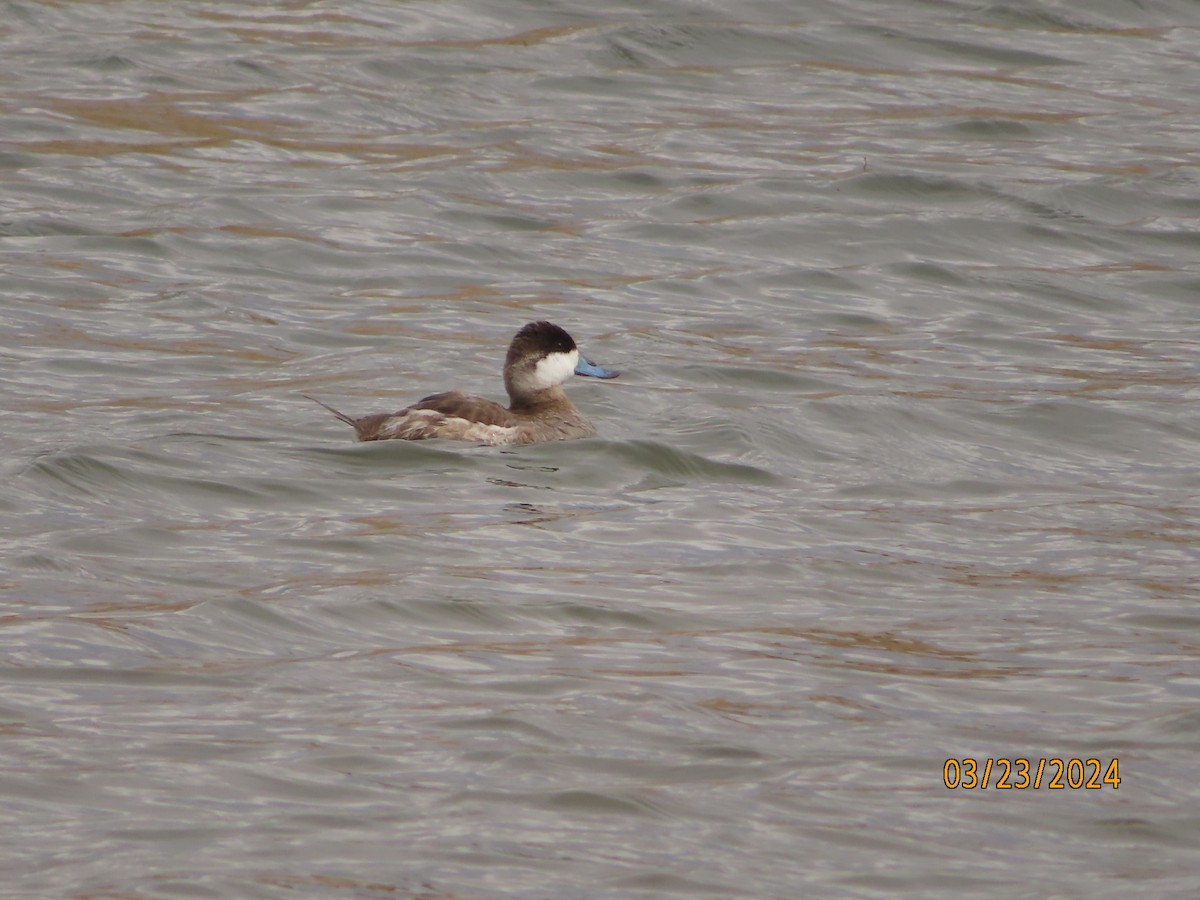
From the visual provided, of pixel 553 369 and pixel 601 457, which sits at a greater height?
pixel 553 369

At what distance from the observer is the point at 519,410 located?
10.8 metres

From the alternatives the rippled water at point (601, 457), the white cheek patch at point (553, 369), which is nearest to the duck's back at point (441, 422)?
the rippled water at point (601, 457)

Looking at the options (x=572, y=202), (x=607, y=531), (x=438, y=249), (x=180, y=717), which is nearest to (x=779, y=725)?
(x=180, y=717)

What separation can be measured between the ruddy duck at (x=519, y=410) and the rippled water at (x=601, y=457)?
198mm

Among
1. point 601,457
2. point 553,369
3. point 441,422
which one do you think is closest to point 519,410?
point 553,369

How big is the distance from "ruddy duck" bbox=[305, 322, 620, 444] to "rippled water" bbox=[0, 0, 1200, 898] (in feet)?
0.65

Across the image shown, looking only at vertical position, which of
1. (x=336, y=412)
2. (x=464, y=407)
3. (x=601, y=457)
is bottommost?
(x=601, y=457)

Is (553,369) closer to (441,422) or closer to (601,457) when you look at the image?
(601,457)

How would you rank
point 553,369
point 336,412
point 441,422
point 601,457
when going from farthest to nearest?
point 553,369 → point 336,412 → point 601,457 → point 441,422

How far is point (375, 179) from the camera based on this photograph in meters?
16.0

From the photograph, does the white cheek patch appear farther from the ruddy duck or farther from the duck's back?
the duck's back

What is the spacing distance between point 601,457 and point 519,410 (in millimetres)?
807

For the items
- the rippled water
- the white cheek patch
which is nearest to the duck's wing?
the rippled water

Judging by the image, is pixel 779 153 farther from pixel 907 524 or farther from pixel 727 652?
pixel 727 652
